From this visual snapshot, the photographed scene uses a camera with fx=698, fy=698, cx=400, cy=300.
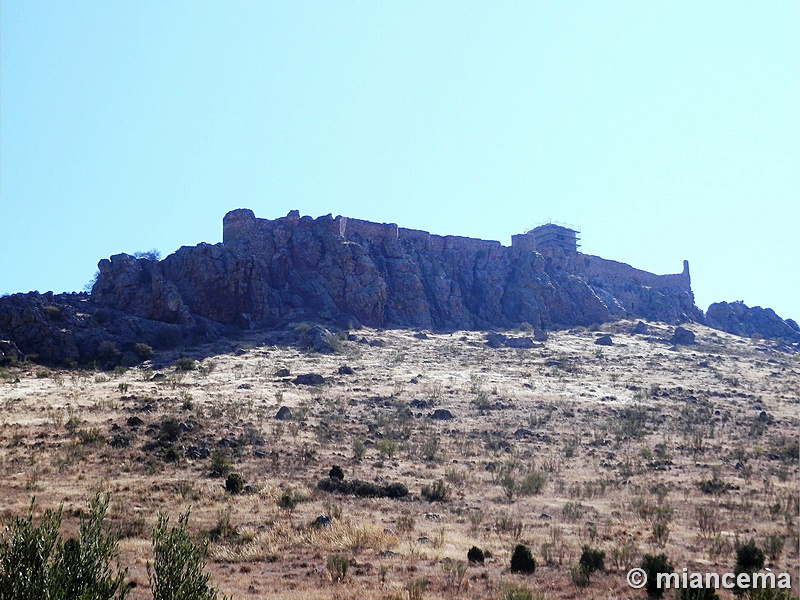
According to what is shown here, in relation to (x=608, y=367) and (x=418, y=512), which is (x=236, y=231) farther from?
(x=418, y=512)

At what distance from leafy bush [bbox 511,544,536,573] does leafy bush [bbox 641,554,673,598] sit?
1.70 m

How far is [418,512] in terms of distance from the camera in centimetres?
1602

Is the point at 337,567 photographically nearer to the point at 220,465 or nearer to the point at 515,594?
the point at 515,594

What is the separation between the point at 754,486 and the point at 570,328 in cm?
3594

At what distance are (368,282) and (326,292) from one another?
315 cm

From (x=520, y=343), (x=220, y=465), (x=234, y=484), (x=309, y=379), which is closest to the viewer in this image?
(x=234, y=484)

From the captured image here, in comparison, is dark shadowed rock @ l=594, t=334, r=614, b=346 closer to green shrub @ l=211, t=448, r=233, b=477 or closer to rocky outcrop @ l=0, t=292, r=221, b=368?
rocky outcrop @ l=0, t=292, r=221, b=368

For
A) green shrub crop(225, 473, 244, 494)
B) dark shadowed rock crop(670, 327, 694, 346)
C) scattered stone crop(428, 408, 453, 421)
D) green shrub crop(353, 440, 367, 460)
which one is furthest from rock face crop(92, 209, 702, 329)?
green shrub crop(225, 473, 244, 494)

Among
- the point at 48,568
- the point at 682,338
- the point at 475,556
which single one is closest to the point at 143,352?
the point at 475,556

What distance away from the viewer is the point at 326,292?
4909 cm

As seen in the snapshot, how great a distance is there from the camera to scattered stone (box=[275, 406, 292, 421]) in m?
26.2

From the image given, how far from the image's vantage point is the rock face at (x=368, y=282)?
4519 cm

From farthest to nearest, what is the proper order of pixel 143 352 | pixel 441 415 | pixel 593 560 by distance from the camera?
pixel 143 352
pixel 441 415
pixel 593 560

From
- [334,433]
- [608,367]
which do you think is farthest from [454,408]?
[608,367]
